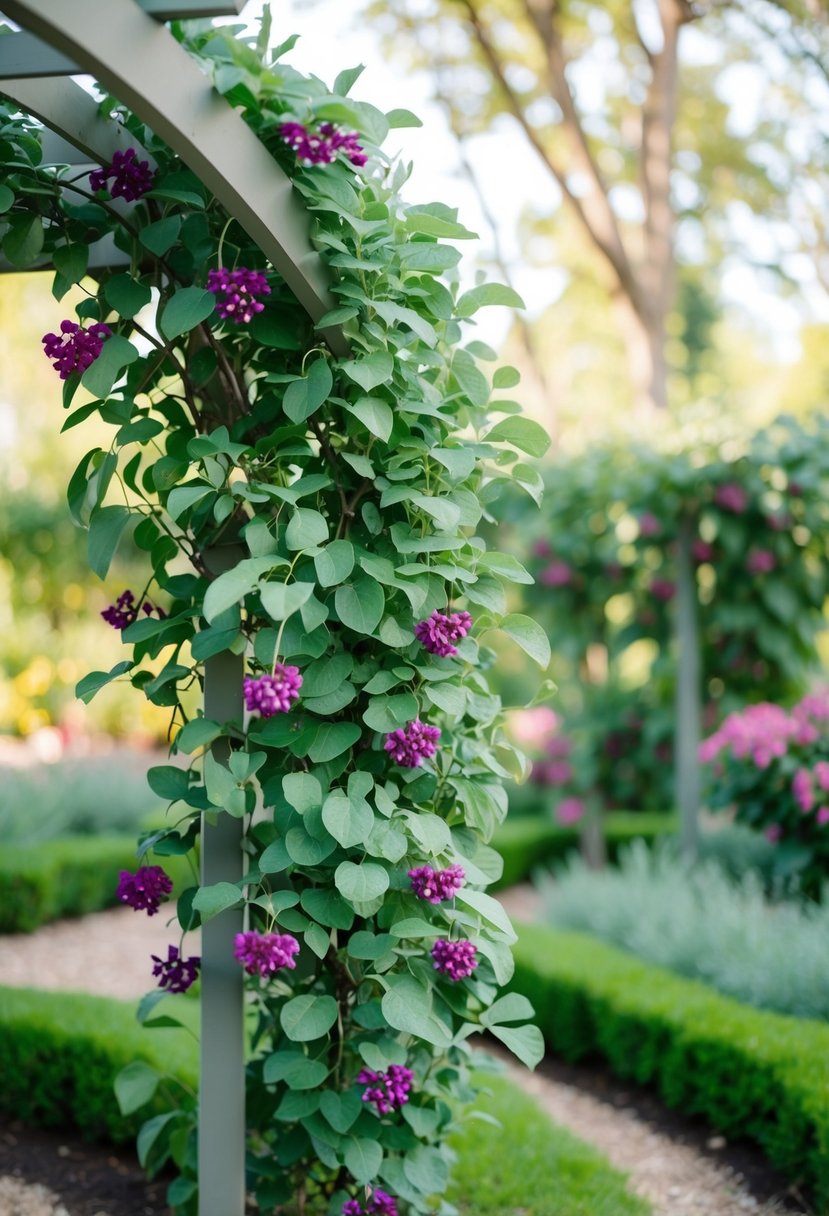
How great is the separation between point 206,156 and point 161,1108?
7.35ft

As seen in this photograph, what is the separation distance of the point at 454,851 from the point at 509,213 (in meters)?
10.8

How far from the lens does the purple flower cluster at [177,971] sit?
1.79 meters

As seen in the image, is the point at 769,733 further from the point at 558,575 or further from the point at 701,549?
the point at 558,575

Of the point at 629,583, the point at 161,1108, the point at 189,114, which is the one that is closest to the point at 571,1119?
the point at 161,1108

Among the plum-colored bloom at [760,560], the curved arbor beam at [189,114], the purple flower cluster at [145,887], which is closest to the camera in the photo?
the curved arbor beam at [189,114]

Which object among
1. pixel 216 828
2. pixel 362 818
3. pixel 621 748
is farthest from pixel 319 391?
pixel 621 748

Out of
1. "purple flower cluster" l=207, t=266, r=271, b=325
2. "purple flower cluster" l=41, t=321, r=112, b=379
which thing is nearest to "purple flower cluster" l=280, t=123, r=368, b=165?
"purple flower cluster" l=207, t=266, r=271, b=325

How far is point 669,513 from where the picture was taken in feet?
16.1

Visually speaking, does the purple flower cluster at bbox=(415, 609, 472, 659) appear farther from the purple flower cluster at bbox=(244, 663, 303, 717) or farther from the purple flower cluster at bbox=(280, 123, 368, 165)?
the purple flower cluster at bbox=(280, 123, 368, 165)

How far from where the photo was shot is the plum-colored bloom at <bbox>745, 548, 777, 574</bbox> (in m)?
4.89

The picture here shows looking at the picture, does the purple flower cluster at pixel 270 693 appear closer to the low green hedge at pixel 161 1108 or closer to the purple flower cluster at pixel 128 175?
the purple flower cluster at pixel 128 175

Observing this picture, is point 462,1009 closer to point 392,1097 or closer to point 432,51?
point 392,1097

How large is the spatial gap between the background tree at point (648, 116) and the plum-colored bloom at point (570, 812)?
12.2ft

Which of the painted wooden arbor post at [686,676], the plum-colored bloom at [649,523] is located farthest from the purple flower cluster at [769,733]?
the plum-colored bloom at [649,523]
